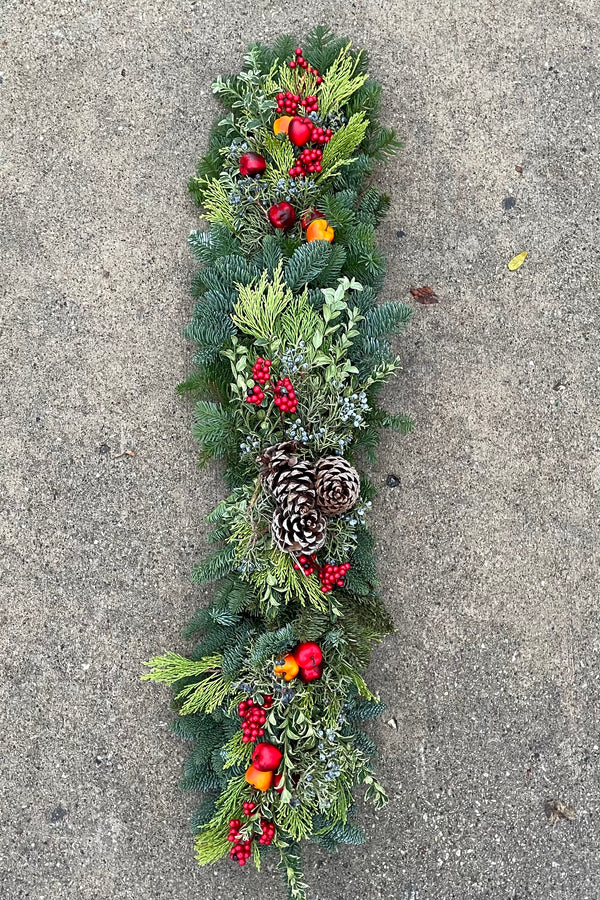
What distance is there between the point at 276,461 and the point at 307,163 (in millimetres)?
906

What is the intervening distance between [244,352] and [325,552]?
2.01 ft

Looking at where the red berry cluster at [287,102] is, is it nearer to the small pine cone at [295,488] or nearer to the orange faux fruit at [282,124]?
the orange faux fruit at [282,124]

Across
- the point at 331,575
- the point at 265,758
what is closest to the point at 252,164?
the point at 331,575

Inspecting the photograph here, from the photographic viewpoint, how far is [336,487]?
5.67 feet

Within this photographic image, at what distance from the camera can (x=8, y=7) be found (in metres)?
2.33

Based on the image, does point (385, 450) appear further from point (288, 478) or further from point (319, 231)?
point (319, 231)

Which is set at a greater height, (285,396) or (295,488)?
(285,396)

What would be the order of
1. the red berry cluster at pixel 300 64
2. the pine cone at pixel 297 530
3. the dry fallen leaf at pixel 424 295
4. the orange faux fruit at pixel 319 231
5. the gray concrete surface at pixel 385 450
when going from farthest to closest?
the dry fallen leaf at pixel 424 295 → the gray concrete surface at pixel 385 450 → the red berry cluster at pixel 300 64 → the orange faux fruit at pixel 319 231 → the pine cone at pixel 297 530

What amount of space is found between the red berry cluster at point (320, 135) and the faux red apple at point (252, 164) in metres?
0.17

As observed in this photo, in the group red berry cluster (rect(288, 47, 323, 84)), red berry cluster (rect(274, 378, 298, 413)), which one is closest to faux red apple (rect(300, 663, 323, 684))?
A: red berry cluster (rect(274, 378, 298, 413))

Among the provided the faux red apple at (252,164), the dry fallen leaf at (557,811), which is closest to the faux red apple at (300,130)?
the faux red apple at (252,164)

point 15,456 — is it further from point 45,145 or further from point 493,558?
point 493,558

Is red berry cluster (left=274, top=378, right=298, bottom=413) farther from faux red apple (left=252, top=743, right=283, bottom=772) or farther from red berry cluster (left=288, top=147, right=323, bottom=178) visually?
faux red apple (left=252, top=743, right=283, bottom=772)

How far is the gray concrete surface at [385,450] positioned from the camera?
2.18 metres
